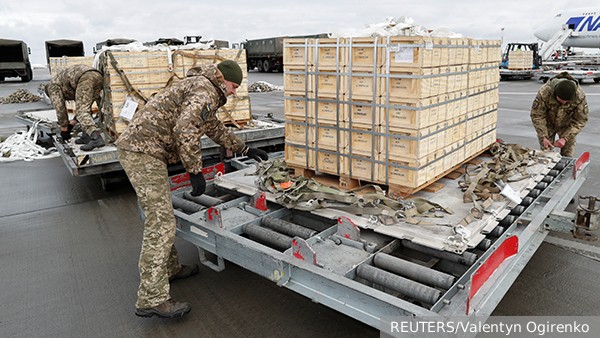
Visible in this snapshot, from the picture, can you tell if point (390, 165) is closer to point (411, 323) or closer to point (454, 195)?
point (454, 195)

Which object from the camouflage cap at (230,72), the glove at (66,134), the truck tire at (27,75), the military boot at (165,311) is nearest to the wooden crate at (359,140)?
the camouflage cap at (230,72)

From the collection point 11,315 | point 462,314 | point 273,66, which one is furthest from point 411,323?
point 273,66

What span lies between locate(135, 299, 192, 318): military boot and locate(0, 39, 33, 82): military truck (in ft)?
106

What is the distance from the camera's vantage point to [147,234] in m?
3.86

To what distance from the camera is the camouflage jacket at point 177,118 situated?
3.68 m

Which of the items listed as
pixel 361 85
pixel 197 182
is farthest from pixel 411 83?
pixel 197 182

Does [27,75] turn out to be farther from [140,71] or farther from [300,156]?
[300,156]

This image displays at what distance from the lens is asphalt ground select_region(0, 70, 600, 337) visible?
3.84 meters

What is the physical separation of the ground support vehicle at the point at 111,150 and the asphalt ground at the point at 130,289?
2.18ft

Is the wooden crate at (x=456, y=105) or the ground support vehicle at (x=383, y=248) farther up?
the wooden crate at (x=456, y=105)

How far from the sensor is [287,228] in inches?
156

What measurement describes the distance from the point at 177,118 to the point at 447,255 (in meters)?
2.47

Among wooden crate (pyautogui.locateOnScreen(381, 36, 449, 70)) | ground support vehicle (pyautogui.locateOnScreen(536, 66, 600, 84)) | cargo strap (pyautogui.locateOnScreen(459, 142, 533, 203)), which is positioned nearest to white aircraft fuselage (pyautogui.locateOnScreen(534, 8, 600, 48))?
ground support vehicle (pyautogui.locateOnScreen(536, 66, 600, 84))

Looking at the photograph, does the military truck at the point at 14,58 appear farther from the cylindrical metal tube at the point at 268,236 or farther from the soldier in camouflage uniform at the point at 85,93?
the cylindrical metal tube at the point at 268,236
